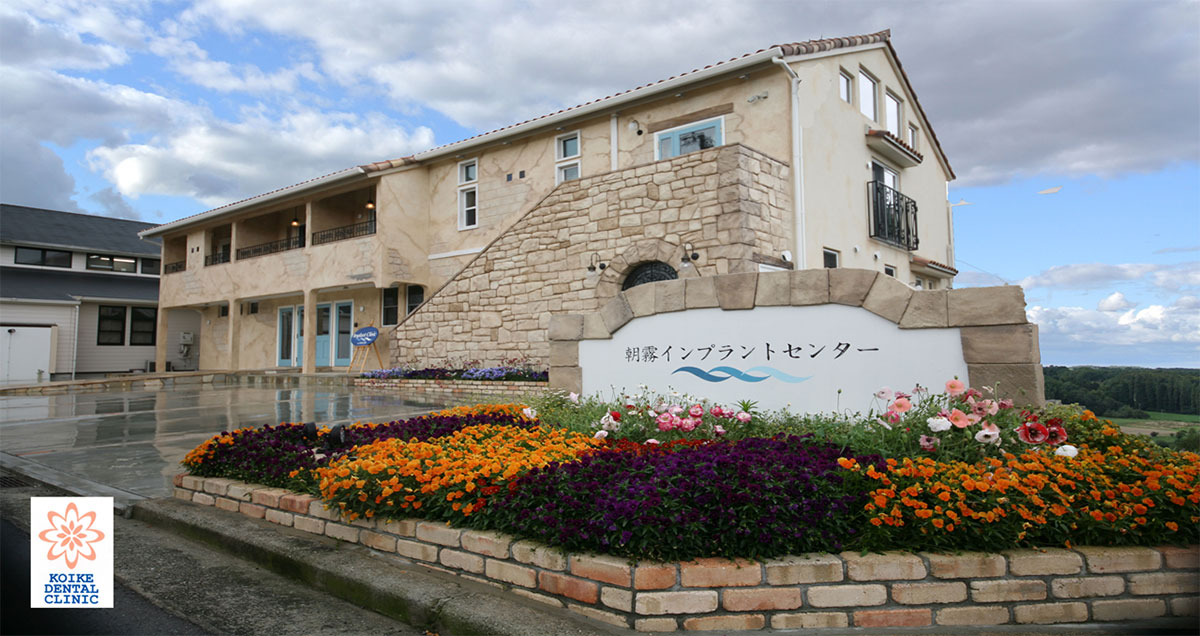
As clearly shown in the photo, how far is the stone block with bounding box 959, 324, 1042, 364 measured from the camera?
4668 millimetres

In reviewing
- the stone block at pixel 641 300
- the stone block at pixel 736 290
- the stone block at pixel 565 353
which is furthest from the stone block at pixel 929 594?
the stone block at pixel 565 353

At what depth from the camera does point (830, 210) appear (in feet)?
43.5

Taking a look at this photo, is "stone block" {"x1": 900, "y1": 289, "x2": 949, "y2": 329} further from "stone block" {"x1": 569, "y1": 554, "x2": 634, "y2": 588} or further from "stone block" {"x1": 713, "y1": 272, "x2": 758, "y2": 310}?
"stone block" {"x1": 569, "y1": 554, "x2": 634, "y2": 588}

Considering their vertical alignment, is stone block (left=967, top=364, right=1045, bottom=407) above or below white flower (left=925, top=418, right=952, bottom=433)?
above

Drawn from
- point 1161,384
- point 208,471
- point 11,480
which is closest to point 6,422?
point 11,480

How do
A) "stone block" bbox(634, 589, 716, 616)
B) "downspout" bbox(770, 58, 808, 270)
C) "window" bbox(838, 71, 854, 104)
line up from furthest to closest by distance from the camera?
"window" bbox(838, 71, 854, 104)
"downspout" bbox(770, 58, 808, 270)
"stone block" bbox(634, 589, 716, 616)

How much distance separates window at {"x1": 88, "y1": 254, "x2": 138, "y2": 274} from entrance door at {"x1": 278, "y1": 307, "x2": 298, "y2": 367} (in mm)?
11697

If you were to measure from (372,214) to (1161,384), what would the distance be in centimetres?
1990

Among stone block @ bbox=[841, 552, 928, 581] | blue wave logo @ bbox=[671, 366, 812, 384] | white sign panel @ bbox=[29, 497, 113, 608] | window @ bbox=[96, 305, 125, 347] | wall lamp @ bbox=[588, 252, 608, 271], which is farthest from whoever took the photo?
Result: window @ bbox=[96, 305, 125, 347]

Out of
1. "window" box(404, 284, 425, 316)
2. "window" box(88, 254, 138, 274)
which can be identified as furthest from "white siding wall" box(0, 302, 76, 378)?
"window" box(404, 284, 425, 316)

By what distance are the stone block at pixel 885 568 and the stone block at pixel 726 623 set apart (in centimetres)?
45

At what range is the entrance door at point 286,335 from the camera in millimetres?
22719

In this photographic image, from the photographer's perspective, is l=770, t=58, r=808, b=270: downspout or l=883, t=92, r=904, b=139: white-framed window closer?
l=770, t=58, r=808, b=270: downspout

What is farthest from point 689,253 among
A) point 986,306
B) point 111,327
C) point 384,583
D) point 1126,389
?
point 111,327
